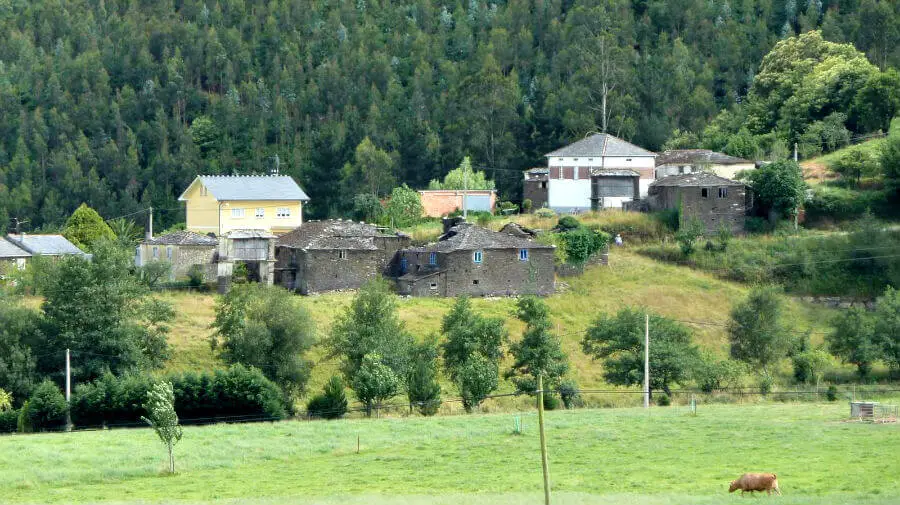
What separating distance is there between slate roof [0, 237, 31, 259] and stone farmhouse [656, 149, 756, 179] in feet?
110

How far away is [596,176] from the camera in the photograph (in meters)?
85.2

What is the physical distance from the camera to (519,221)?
82.2m

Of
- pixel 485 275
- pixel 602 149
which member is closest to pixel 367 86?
pixel 602 149

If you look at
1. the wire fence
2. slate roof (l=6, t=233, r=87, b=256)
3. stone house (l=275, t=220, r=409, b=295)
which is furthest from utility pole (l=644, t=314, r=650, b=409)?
slate roof (l=6, t=233, r=87, b=256)

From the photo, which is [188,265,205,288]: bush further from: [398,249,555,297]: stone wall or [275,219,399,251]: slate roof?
[398,249,555,297]: stone wall

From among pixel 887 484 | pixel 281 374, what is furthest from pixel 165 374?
pixel 887 484

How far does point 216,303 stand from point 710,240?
992 inches

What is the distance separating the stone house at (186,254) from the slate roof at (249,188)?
19.0 feet

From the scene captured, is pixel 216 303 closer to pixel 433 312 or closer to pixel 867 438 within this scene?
pixel 433 312

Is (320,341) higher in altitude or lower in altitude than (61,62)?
lower

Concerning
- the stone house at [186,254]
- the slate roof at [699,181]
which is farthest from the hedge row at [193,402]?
the slate roof at [699,181]

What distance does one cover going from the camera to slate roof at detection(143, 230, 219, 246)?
73125mm

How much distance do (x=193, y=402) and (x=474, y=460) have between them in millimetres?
14161

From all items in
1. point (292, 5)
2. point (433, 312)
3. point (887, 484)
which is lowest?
point (887, 484)
